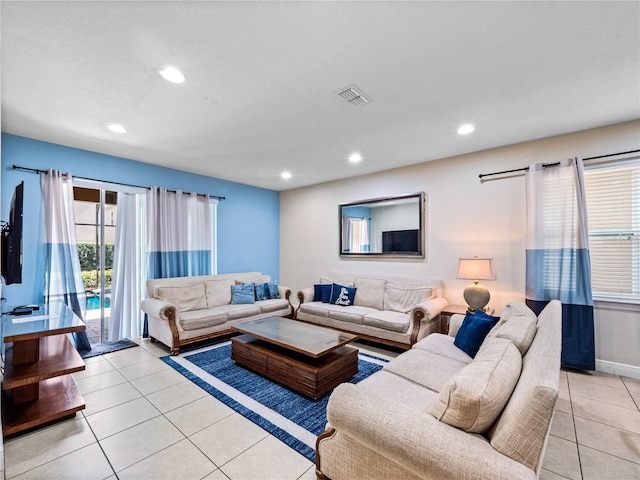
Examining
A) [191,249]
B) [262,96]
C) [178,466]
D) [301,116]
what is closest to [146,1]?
[262,96]

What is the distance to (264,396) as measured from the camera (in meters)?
2.57

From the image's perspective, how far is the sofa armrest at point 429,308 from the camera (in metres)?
3.46

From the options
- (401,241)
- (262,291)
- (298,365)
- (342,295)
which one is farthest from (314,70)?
(262,291)

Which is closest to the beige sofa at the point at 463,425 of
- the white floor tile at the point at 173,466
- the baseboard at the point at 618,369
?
the white floor tile at the point at 173,466

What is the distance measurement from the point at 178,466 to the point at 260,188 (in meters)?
4.91

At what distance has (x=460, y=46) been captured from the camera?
181 centimetres

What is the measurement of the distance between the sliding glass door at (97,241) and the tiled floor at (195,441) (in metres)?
1.70

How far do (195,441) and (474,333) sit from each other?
2328mm

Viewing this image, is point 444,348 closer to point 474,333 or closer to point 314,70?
point 474,333

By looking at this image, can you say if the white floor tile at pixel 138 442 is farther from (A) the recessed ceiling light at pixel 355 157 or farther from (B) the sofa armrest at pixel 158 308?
(A) the recessed ceiling light at pixel 355 157

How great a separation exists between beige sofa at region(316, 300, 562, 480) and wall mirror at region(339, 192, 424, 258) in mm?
2814

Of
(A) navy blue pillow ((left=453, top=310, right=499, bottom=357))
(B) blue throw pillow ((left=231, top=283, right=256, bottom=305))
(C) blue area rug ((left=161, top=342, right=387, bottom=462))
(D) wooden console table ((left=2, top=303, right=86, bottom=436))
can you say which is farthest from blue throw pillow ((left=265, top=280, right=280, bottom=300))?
(A) navy blue pillow ((left=453, top=310, right=499, bottom=357))

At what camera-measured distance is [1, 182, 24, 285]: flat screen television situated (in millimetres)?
2357

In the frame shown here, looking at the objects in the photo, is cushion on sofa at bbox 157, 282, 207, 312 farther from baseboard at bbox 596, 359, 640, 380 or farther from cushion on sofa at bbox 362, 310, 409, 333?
baseboard at bbox 596, 359, 640, 380
